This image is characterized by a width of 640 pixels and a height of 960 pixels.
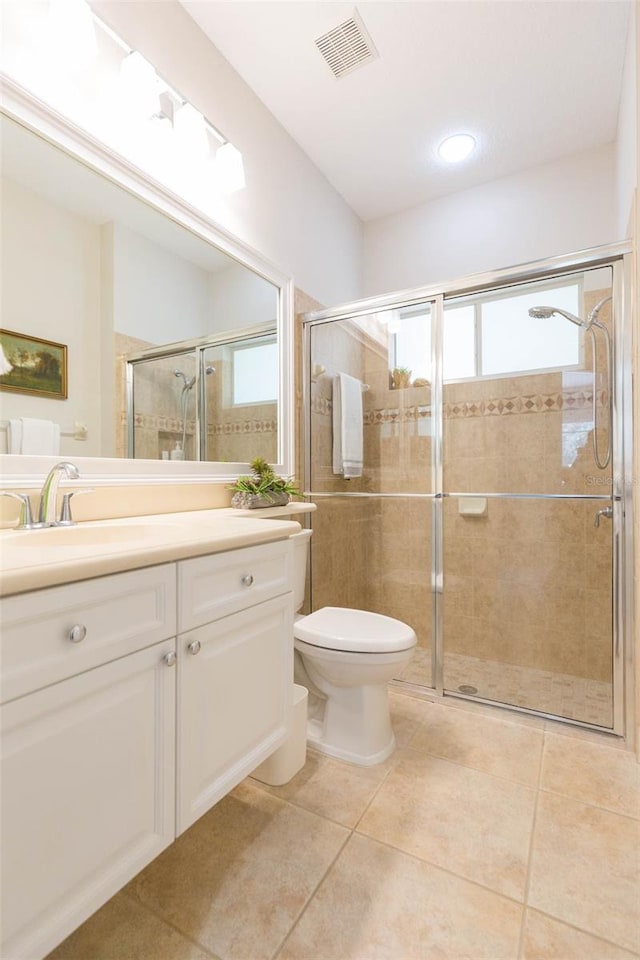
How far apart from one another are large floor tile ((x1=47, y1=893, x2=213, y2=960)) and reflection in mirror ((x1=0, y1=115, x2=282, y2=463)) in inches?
43.5

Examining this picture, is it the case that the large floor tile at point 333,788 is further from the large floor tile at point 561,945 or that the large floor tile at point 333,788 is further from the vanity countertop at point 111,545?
the vanity countertop at point 111,545

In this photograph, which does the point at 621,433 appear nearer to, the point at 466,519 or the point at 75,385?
the point at 466,519

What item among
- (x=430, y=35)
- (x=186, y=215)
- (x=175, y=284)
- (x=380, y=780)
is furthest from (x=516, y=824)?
(x=430, y=35)

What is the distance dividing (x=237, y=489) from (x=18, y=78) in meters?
1.28

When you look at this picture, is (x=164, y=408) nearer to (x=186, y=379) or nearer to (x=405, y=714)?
(x=186, y=379)

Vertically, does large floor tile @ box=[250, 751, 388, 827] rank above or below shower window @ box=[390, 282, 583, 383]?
below

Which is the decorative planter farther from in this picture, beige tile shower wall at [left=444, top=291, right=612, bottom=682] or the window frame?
beige tile shower wall at [left=444, top=291, right=612, bottom=682]

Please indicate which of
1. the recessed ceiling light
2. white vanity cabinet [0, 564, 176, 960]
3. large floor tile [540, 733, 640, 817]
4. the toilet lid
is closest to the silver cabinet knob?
white vanity cabinet [0, 564, 176, 960]

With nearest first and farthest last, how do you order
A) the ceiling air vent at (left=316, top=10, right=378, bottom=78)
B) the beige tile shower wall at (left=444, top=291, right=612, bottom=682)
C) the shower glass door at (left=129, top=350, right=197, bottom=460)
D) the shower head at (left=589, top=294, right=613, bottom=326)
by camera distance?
the shower glass door at (left=129, top=350, right=197, bottom=460) < the ceiling air vent at (left=316, top=10, right=378, bottom=78) < the shower head at (left=589, top=294, right=613, bottom=326) < the beige tile shower wall at (left=444, top=291, right=612, bottom=682)

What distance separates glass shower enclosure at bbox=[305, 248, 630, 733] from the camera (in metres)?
2.00

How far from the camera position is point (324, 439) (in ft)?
7.77

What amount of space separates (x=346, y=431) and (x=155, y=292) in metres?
1.14

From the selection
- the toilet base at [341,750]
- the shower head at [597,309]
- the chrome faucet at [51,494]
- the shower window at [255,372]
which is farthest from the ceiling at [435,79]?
the toilet base at [341,750]

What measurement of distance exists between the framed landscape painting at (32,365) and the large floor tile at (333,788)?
1365 mm
